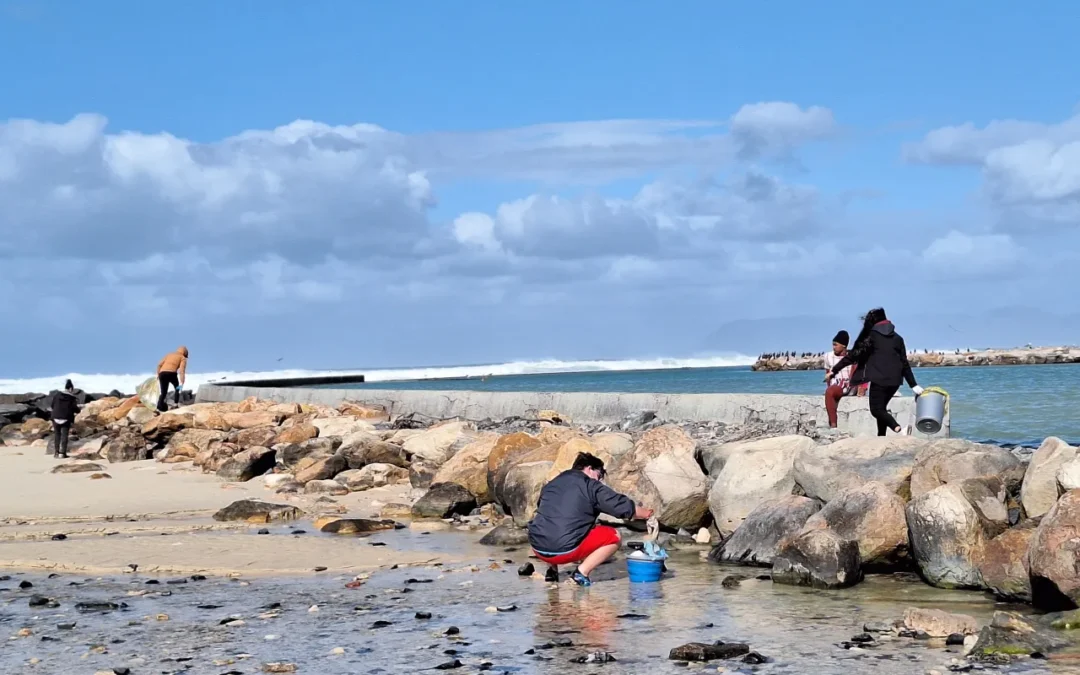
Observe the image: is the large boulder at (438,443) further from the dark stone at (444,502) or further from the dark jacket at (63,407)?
the dark jacket at (63,407)

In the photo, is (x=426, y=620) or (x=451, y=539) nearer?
(x=426, y=620)

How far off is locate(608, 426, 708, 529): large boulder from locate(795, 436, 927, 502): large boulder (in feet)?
3.66

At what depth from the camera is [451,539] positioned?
38.3 feet

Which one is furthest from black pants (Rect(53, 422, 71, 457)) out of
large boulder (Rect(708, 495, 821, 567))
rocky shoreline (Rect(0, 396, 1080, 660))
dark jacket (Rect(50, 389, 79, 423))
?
large boulder (Rect(708, 495, 821, 567))

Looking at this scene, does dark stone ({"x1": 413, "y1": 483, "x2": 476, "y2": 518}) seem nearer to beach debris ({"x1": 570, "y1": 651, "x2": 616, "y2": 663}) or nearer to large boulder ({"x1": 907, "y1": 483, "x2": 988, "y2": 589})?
large boulder ({"x1": 907, "y1": 483, "x2": 988, "y2": 589})

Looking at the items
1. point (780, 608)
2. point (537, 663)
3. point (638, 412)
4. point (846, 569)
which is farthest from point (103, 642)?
point (638, 412)

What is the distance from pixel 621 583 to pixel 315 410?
1530cm

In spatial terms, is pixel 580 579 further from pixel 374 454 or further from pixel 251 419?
pixel 251 419

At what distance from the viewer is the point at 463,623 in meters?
7.62

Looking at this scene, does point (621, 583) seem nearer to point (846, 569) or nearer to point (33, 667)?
point (846, 569)

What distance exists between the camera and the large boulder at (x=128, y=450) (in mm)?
19781

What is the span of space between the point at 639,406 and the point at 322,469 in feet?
18.0

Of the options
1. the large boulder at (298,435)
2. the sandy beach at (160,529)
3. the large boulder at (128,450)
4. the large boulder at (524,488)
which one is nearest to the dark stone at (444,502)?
the sandy beach at (160,529)

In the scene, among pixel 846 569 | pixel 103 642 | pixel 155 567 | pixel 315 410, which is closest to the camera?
pixel 103 642
